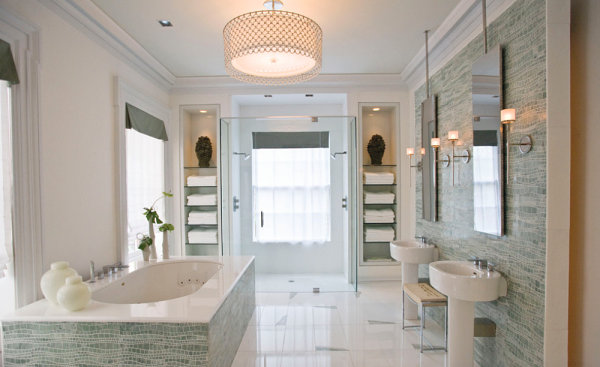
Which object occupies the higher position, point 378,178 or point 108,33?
point 108,33

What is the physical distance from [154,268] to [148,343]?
1373 mm

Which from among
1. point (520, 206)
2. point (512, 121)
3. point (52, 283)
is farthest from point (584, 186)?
point (52, 283)

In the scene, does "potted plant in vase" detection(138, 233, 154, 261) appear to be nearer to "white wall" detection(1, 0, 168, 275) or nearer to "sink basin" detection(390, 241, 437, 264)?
"white wall" detection(1, 0, 168, 275)

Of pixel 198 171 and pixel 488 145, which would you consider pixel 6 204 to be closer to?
pixel 198 171

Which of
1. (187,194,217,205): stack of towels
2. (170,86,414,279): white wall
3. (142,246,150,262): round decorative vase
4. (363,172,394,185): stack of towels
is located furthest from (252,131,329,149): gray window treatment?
(142,246,150,262): round decorative vase

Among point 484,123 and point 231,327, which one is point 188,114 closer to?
point 231,327

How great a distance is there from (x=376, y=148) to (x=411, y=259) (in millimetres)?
1673

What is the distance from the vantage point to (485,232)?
2303 millimetres

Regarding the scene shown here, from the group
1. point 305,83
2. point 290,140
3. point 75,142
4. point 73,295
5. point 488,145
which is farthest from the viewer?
point 305,83


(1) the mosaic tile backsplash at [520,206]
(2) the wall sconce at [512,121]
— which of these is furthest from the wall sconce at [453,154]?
(2) the wall sconce at [512,121]

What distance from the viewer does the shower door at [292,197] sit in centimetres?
385

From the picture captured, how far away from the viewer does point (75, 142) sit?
2428 mm

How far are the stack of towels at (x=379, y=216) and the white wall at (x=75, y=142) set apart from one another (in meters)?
2.82

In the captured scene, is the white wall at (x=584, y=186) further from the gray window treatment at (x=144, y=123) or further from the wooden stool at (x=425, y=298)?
the gray window treatment at (x=144, y=123)
